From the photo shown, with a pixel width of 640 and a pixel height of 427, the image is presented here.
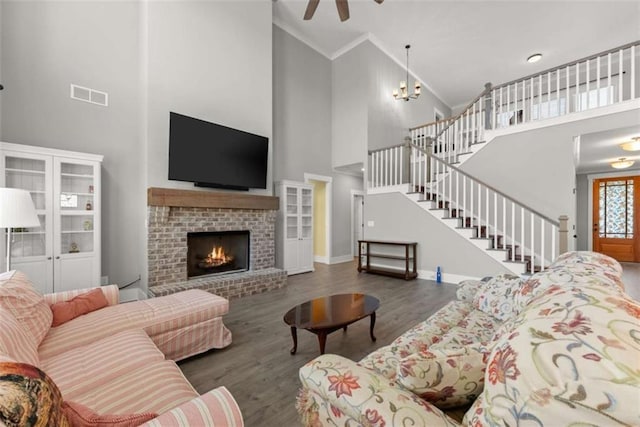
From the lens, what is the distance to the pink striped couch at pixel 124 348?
108cm

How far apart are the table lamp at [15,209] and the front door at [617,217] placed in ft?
38.3

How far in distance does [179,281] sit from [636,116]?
7.03 metres

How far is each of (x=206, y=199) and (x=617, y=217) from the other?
34.7 feet

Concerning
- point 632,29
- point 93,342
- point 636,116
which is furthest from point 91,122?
point 632,29

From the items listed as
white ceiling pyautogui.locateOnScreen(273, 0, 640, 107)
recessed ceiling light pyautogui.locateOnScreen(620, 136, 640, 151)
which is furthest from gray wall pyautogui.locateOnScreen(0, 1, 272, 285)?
recessed ceiling light pyautogui.locateOnScreen(620, 136, 640, 151)

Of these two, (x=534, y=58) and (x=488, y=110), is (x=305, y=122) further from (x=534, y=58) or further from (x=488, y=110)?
(x=534, y=58)

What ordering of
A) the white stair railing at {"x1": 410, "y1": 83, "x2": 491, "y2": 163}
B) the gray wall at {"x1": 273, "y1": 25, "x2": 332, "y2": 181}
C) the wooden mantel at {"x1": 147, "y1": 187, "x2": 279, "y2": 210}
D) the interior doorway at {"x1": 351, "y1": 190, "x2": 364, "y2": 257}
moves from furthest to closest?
the interior doorway at {"x1": 351, "y1": 190, "x2": 364, "y2": 257} < the gray wall at {"x1": 273, "y1": 25, "x2": 332, "y2": 181} < the white stair railing at {"x1": 410, "y1": 83, "x2": 491, "y2": 163} < the wooden mantel at {"x1": 147, "y1": 187, "x2": 279, "y2": 210}

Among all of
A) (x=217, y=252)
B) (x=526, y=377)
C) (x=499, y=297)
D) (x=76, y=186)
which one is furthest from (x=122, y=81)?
(x=499, y=297)

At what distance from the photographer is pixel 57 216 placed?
3.11 meters

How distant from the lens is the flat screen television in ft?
12.7

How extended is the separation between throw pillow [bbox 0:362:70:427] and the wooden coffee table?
1574 mm

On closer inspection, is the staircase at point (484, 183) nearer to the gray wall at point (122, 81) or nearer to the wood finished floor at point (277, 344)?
the wood finished floor at point (277, 344)

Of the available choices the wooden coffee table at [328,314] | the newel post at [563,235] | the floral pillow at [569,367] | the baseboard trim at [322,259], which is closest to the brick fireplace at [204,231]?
the wooden coffee table at [328,314]

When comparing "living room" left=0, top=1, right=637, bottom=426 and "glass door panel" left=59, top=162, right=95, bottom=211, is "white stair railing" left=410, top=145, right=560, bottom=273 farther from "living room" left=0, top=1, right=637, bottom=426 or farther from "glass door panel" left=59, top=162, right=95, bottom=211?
"glass door panel" left=59, top=162, right=95, bottom=211
